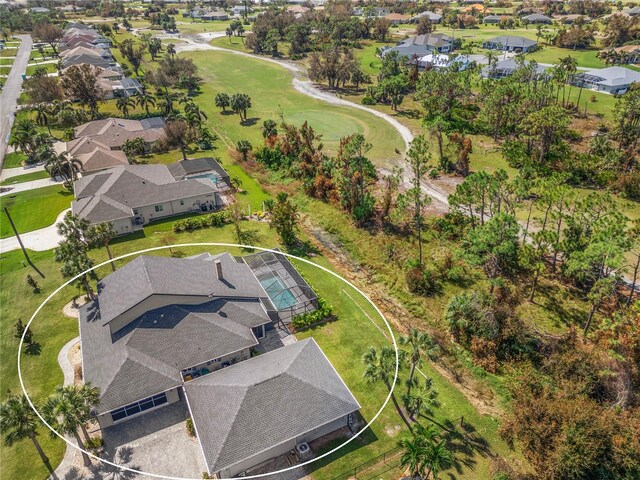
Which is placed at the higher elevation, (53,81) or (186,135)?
(53,81)

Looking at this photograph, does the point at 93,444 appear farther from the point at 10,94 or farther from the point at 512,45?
the point at 512,45

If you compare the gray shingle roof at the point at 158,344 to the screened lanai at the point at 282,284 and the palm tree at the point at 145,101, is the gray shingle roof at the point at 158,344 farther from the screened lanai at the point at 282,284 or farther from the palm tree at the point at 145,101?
the palm tree at the point at 145,101

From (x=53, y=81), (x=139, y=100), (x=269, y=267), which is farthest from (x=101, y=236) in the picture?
(x=53, y=81)

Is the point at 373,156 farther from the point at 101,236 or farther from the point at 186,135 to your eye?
the point at 101,236

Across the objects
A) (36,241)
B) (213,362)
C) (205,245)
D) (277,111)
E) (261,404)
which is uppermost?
Answer: (277,111)

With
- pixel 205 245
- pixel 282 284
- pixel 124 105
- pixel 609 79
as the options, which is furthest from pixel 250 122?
pixel 609 79
